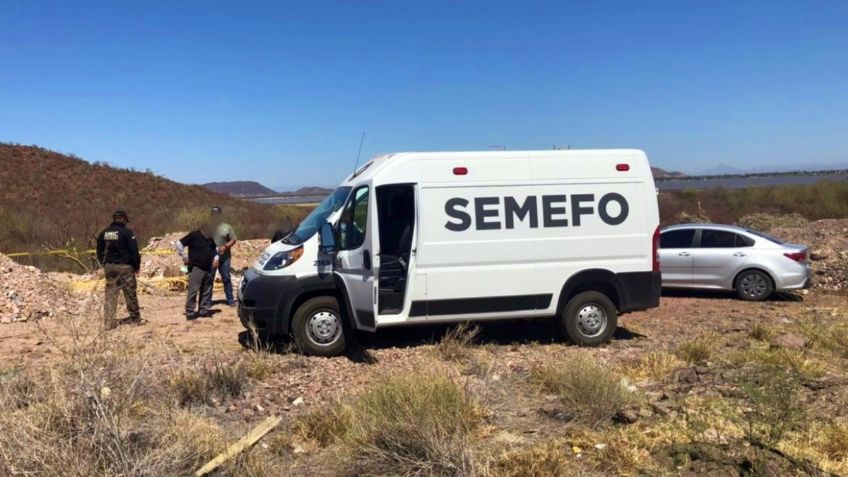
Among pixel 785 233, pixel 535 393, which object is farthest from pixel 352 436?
pixel 785 233

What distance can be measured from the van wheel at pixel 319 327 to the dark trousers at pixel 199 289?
156 inches

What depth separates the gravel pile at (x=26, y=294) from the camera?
449 inches

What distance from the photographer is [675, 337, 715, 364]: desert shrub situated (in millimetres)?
7719

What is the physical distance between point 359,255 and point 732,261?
28.6 feet

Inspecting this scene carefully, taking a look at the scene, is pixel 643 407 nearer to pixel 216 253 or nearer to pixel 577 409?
pixel 577 409

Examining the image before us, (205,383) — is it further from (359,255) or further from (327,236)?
(359,255)

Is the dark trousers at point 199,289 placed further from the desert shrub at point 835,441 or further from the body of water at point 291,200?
the body of water at point 291,200

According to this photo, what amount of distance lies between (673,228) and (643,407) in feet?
28.9

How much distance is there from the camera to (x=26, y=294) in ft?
39.6

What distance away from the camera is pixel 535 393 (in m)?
6.40

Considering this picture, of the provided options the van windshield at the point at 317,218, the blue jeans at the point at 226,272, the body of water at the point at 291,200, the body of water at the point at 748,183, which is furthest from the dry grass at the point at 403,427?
the body of water at the point at 291,200

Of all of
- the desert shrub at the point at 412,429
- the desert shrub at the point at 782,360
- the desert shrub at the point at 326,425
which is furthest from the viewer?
the desert shrub at the point at 782,360

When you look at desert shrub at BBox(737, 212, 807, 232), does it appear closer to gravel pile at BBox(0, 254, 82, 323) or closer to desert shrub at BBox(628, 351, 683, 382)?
desert shrub at BBox(628, 351, 683, 382)

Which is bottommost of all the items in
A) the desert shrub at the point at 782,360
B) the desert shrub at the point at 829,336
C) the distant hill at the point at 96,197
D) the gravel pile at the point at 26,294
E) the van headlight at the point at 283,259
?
the desert shrub at the point at 829,336
